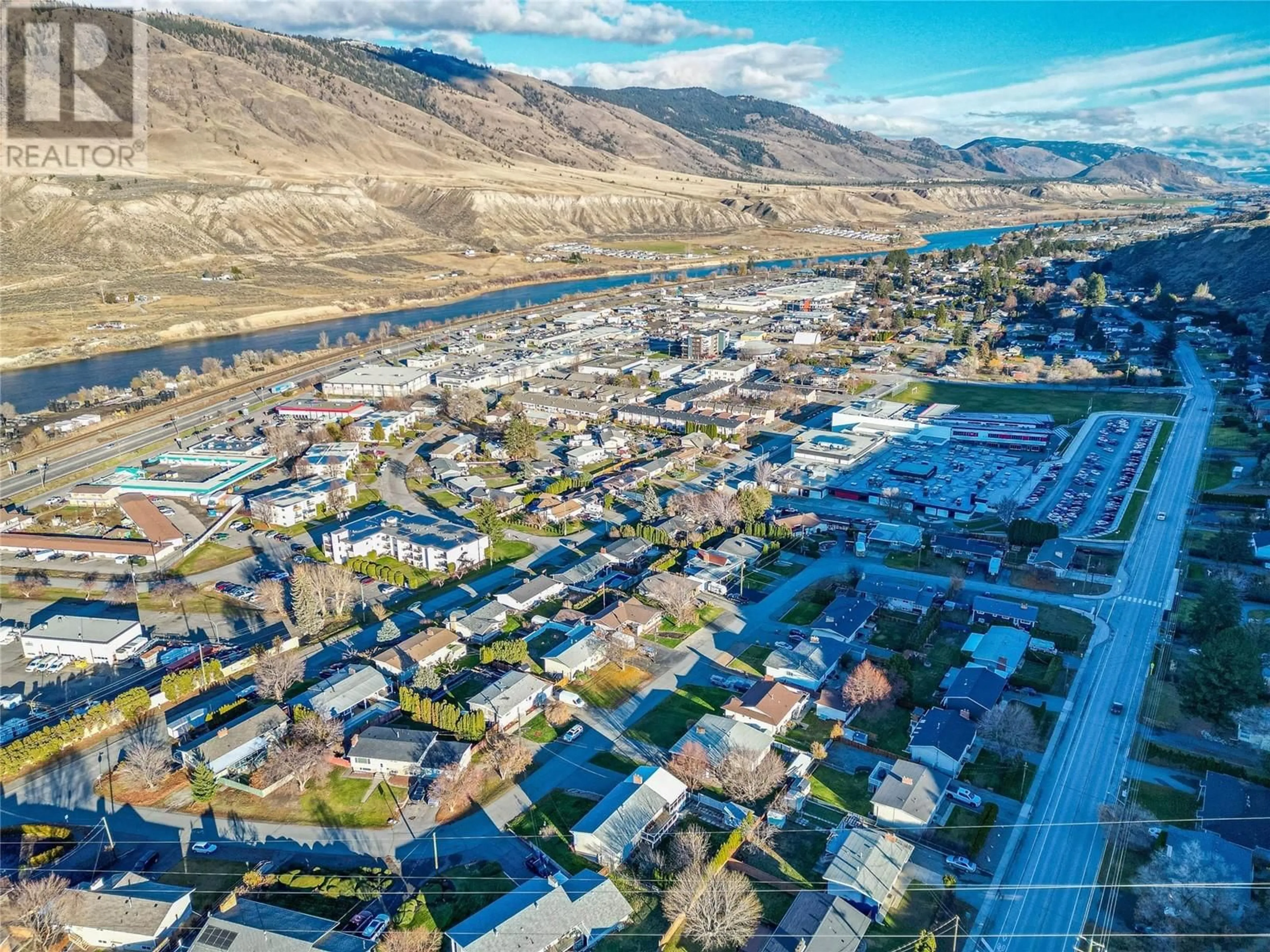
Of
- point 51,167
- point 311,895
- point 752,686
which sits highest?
point 51,167

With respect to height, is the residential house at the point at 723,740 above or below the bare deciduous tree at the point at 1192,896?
below

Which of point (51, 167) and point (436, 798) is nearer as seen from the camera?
point (436, 798)

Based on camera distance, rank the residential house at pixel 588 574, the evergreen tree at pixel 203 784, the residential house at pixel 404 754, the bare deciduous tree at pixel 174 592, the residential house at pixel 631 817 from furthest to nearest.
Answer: the residential house at pixel 588 574 → the bare deciduous tree at pixel 174 592 → the residential house at pixel 404 754 → the evergreen tree at pixel 203 784 → the residential house at pixel 631 817

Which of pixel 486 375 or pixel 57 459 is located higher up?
pixel 486 375

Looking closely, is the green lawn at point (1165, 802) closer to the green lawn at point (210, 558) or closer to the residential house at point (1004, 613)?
the residential house at point (1004, 613)

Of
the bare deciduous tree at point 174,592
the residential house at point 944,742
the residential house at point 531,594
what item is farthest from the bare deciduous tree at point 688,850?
the bare deciduous tree at point 174,592

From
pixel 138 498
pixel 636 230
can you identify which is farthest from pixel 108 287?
pixel 636 230

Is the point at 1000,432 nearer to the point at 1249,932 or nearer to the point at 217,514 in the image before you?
the point at 1249,932

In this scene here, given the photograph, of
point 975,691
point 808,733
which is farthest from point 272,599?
point 975,691
